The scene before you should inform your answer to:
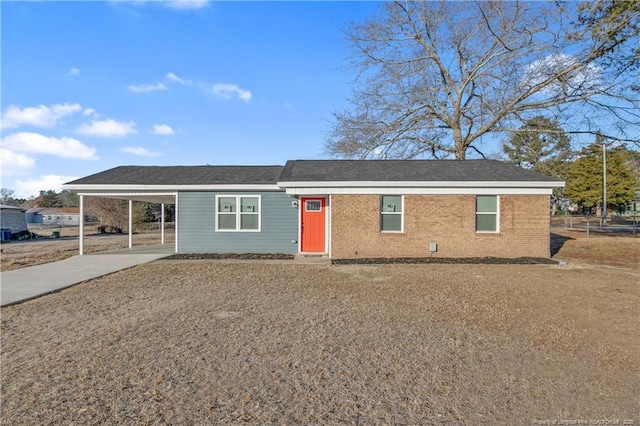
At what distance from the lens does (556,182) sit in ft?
40.8

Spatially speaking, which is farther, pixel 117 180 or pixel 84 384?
pixel 117 180

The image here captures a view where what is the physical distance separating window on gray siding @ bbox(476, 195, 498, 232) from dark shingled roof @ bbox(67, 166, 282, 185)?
23.9 feet

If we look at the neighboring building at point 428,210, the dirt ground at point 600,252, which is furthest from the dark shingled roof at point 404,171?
the dirt ground at point 600,252

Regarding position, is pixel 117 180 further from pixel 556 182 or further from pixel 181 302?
pixel 556 182

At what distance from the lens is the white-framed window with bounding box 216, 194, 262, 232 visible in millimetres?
13844

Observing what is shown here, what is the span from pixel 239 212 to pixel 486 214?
884 cm

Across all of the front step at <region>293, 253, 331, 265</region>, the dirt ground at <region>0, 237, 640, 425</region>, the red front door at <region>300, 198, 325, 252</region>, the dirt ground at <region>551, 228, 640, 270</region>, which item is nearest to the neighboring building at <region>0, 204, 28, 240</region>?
the red front door at <region>300, 198, 325, 252</region>

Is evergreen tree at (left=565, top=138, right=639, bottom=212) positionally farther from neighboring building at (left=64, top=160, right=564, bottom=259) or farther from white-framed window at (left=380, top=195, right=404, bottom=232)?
white-framed window at (left=380, top=195, right=404, bottom=232)

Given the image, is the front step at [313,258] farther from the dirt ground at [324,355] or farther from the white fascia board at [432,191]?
the dirt ground at [324,355]

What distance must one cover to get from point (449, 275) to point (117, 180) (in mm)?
12619

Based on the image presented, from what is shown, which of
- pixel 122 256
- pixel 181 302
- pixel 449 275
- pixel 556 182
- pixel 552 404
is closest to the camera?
pixel 552 404

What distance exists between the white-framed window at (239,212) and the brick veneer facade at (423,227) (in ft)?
10.2

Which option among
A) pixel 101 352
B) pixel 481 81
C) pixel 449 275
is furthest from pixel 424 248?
pixel 481 81

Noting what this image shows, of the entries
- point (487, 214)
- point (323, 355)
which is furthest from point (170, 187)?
point (487, 214)
